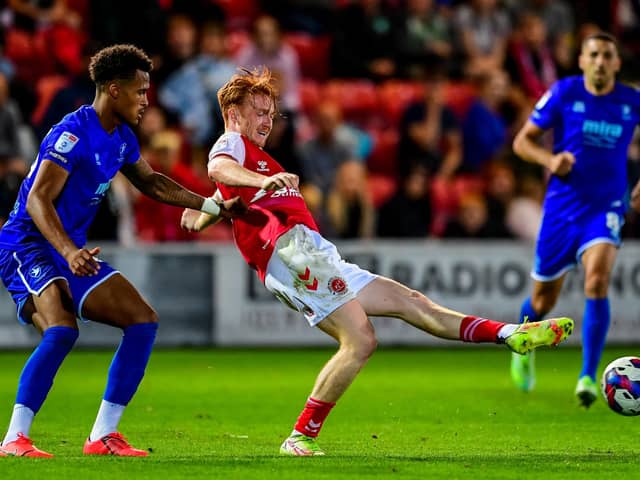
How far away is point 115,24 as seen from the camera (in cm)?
1744

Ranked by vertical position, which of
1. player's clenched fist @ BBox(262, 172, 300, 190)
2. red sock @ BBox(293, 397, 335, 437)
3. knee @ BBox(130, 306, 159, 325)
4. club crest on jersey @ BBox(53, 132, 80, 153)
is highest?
club crest on jersey @ BBox(53, 132, 80, 153)

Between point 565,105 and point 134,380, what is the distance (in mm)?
4604

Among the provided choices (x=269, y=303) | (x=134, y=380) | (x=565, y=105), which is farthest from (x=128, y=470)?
(x=269, y=303)

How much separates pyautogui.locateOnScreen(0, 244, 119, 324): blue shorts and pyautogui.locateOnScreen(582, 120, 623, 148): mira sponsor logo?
4462 millimetres

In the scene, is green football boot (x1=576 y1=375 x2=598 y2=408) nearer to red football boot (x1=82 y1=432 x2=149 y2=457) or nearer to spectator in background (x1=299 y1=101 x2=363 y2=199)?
red football boot (x1=82 y1=432 x2=149 y2=457)

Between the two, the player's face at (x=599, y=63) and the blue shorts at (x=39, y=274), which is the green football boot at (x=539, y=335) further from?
the player's face at (x=599, y=63)

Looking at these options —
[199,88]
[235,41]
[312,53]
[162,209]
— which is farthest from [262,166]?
[312,53]

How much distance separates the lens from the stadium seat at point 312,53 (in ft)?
63.3

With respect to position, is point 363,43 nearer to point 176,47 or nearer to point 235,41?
point 235,41

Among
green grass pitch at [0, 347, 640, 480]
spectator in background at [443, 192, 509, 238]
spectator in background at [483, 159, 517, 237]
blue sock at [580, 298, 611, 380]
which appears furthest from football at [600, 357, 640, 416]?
spectator in background at [483, 159, 517, 237]

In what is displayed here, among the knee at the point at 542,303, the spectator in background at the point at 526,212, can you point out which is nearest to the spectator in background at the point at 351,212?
the spectator in background at the point at 526,212

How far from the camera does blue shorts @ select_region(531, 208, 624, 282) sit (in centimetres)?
985

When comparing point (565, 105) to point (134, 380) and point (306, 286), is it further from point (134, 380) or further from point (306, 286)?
point (134, 380)

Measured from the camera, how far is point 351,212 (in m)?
16.2
